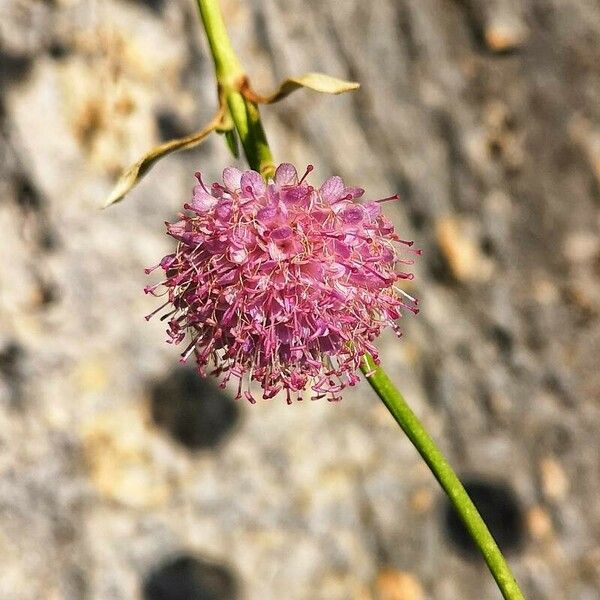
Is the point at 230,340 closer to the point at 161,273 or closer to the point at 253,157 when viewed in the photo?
the point at 253,157

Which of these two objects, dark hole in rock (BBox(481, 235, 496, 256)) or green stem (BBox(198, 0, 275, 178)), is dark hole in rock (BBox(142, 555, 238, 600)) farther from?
green stem (BBox(198, 0, 275, 178))

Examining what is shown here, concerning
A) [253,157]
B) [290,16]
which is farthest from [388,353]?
[253,157]

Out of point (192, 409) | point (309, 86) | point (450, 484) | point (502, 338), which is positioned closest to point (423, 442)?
point (450, 484)

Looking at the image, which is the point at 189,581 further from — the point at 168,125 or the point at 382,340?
the point at 168,125

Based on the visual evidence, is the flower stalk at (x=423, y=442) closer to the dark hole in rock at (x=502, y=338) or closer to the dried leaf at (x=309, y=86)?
the dried leaf at (x=309, y=86)

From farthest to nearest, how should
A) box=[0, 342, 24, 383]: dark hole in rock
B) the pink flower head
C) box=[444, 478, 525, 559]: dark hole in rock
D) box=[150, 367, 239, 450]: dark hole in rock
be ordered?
box=[444, 478, 525, 559]: dark hole in rock, box=[150, 367, 239, 450]: dark hole in rock, box=[0, 342, 24, 383]: dark hole in rock, the pink flower head

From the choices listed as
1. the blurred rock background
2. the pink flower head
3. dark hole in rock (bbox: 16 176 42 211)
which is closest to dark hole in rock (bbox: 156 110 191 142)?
the blurred rock background

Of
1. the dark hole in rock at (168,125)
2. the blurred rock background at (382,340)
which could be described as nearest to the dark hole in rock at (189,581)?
the blurred rock background at (382,340)
